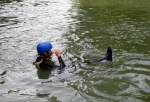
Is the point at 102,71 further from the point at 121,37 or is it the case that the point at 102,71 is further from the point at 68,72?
the point at 121,37

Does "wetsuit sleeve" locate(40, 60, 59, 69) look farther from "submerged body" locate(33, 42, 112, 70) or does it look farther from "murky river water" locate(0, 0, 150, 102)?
"murky river water" locate(0, 0, 150, 102)

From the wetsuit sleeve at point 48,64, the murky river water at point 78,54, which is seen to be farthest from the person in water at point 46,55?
the murky river water at point 78,54

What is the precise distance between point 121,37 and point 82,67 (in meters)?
4.26

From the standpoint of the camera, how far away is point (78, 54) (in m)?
11.4

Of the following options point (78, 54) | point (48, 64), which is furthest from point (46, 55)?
point (78, 54)

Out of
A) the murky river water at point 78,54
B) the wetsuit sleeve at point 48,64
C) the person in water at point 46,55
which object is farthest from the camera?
the wetsuit sleeve at point 48,64

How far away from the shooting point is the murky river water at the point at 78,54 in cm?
793

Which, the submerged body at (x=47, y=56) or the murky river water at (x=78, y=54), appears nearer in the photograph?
the murky river water at (x=78, y=54)

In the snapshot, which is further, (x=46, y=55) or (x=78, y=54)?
(x=78, y=54)

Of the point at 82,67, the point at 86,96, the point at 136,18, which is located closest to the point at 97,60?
the point at 82,67

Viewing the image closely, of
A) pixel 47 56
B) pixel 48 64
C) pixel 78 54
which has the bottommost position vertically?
pixel 78 54

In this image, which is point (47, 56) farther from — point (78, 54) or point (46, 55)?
point (78, 54)

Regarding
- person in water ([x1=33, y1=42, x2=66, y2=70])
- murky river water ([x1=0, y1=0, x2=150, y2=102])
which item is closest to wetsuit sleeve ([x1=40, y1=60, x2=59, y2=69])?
person in water ([x1=33, y1=42, x2=66, y2=70])

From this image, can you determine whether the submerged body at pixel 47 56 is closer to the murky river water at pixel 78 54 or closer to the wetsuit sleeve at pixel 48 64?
the wetsuit sleeve at pixel 48 64
